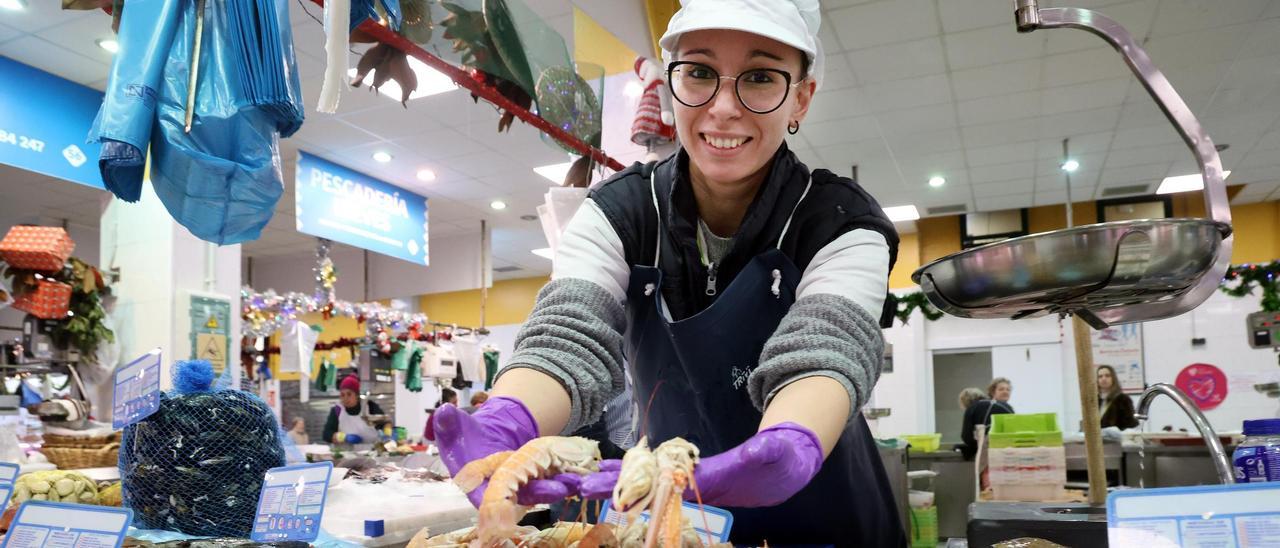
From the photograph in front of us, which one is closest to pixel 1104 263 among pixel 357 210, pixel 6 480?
pixel 6 480

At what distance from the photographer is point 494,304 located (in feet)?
52.5

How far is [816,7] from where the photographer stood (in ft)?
4.49

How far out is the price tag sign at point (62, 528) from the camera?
118 centimetres

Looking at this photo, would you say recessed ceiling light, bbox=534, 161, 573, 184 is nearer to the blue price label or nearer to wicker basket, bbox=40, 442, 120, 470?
wicker basket, bbox=40, 442, 120, 470

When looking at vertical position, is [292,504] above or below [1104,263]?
below

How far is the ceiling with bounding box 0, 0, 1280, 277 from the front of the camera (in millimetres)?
5789

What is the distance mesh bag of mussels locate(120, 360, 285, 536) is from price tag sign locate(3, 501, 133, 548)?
0.39 m


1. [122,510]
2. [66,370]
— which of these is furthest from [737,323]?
[66,370]

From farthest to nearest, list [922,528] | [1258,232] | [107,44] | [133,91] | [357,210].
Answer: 1. [1258,232]
2. [357,210]
3. [922,528]
4. [107,44]
5. [133,91]

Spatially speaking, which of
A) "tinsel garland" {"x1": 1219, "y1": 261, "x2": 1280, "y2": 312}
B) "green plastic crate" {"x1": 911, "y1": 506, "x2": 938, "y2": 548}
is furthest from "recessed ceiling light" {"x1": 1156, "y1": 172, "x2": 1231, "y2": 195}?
"green plastic crate" {"x1": 911, "y1": 506, "x2": 938, "y2": 548}

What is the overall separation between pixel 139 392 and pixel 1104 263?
1.62 metres

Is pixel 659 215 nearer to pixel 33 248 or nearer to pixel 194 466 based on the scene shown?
pixel 194 466

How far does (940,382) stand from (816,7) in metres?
12.6

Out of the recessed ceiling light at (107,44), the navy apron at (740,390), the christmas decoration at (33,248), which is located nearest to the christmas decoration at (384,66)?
the navy apron at (740,390)
